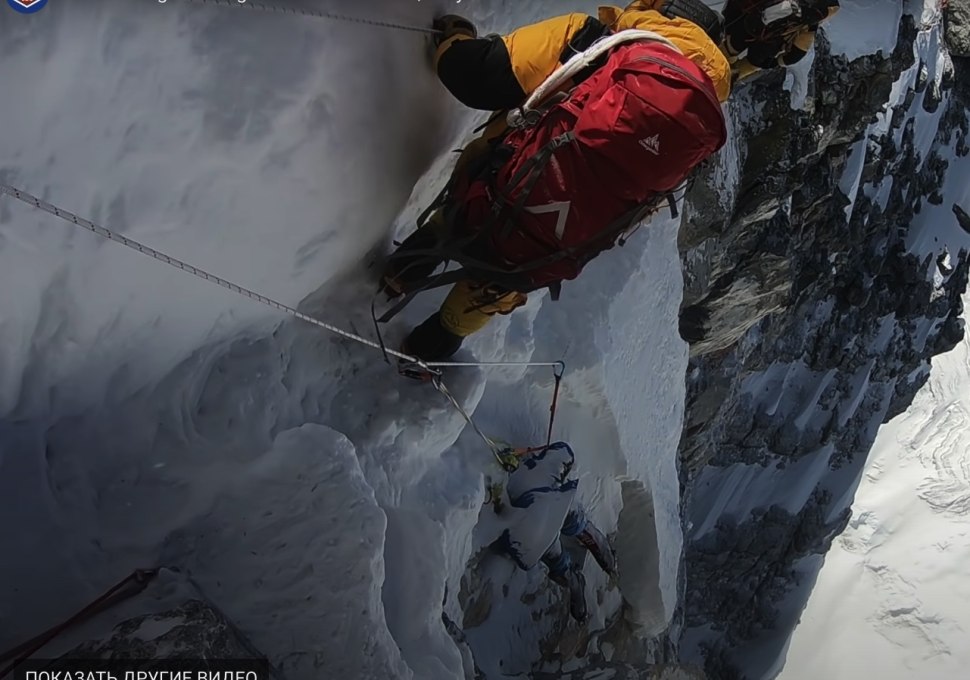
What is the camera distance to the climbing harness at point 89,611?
198 centimetres

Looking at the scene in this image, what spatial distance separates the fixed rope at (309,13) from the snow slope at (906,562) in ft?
52.1

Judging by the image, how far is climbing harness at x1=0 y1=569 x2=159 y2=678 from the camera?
1979 millimetres

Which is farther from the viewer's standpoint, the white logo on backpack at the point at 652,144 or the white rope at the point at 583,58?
the white rope at the point at 583,58

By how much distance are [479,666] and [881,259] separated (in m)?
12.5

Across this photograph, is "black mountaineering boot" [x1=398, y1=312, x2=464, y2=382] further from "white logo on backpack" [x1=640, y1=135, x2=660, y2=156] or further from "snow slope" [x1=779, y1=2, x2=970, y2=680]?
"snow slope" [x1=779, y1=2, x2=970, y2=680]

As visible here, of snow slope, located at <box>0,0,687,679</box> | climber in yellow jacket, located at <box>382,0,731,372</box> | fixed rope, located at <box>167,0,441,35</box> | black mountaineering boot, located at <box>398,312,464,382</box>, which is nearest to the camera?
snow slope, located at <box>0,0,687,679</box>

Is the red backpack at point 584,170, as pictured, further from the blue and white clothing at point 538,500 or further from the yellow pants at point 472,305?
the blue and white clothing at point 538,500

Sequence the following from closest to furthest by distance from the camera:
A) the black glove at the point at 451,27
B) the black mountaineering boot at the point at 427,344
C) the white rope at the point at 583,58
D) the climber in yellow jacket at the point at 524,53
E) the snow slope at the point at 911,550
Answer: the white rope at the point at 583,58, the climber in yellow jacket at the point at 524,53, the black glove at the point at 451,27, the black mountaineering boot at the point at 427,344, the snow slope at the point at 911,550

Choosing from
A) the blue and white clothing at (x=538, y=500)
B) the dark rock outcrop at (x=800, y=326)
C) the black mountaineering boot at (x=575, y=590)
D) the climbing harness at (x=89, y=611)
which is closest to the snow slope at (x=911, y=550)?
the dark rock outcrop at (x=800, y=326)

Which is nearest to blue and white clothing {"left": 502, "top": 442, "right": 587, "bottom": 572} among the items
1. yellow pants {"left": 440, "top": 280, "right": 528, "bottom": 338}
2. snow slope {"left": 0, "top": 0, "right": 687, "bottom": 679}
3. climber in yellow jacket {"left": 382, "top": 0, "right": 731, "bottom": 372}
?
snow slope {"left": 0, "top": 0, "right": 687, "bottom": 679}

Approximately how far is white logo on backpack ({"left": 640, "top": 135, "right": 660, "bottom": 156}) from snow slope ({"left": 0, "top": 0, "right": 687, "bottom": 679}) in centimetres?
98

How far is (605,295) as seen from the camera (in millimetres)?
4684

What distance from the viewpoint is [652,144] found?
2.27 metres

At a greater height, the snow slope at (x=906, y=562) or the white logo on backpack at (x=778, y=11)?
the white logo on backpack at (x=778, y=11)
